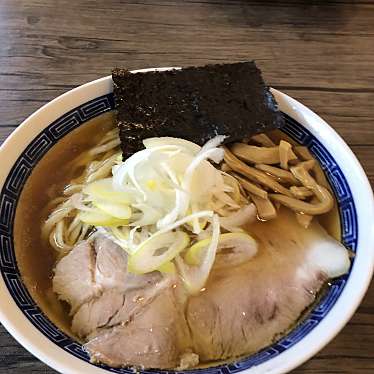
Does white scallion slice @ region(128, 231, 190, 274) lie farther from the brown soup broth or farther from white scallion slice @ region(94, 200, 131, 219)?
the brown soup broth

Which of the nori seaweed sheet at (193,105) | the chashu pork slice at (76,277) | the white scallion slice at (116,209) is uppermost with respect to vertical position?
the nori seaweed sheet at (193,105)

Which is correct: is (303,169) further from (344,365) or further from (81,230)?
(81,230)

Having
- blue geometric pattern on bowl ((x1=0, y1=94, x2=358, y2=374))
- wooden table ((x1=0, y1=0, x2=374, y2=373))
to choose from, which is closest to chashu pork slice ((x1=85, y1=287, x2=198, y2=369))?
blue geometric pattern on bowl ((x1=0, y1=94, x2=358, y2=374))

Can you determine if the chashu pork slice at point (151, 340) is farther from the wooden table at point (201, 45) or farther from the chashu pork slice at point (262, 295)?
the wooden table at point (201, 45)

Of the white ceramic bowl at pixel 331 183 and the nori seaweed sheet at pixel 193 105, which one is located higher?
the nori seaweed sheet at pixel 193 105

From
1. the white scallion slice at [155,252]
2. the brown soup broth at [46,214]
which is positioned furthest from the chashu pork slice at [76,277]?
the white scallion slice at [155,252]
